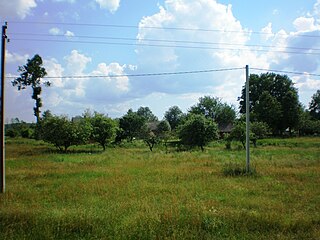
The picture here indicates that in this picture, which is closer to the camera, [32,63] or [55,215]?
[55,215]

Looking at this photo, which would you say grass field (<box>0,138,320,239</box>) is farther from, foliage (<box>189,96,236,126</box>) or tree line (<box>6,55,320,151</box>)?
foliage (<box>189,96,236,126</box>)

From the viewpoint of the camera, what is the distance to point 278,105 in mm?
67562

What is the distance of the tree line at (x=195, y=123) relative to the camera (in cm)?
4019

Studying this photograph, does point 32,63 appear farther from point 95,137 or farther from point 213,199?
point 213,199

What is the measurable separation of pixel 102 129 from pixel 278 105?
45.3m

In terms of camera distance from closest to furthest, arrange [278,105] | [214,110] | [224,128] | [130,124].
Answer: [130,124] → [278,105] → [224,128] → [214,110]

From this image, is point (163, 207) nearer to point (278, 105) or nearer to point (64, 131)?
point (64, 131)

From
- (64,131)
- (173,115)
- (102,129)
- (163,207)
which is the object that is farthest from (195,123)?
(173,115)

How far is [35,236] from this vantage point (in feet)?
Answer: 21.8

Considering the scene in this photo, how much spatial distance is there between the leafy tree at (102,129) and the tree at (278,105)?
41.3 m

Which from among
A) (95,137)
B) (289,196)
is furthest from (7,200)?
(95,137)

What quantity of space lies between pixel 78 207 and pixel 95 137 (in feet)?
107

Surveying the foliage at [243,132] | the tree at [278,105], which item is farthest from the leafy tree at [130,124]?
the tree at [278,105]

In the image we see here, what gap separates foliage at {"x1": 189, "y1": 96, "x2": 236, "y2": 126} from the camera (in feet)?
290
